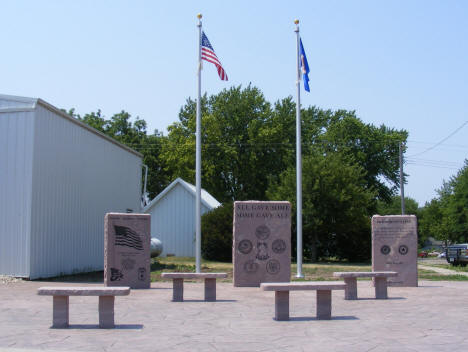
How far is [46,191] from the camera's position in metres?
18.8

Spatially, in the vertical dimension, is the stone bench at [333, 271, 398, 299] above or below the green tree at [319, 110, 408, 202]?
below

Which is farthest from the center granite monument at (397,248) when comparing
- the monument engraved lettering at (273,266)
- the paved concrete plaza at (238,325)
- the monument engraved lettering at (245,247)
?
the monument engraved lettering at (245,247)

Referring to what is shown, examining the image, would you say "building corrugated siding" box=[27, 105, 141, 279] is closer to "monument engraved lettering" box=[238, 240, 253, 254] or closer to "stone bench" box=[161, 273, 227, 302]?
"monument engraved lettering" box=[238, 240, 253, 254]

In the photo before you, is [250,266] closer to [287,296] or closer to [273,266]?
[273,266]

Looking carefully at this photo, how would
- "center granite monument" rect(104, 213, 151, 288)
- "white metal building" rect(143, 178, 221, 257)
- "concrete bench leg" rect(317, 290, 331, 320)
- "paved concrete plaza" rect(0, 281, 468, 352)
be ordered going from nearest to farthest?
1. "paved concrete plaza" rect(0, 281, 468, 352)
2. "concrete bench leg" rect(317, 290, 331, 320)
3. "center granite monument" rect(104, 213, 151, 288)
4. "white metal building" rect(143, 178, 221, 257)

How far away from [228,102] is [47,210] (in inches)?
1280

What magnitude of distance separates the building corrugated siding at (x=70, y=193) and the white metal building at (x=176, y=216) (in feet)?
42.8

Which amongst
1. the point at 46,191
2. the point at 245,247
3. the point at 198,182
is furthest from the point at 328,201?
the point at 46,191

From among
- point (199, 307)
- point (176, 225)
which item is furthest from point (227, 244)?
point (199, 307)

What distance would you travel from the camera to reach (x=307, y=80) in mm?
20500

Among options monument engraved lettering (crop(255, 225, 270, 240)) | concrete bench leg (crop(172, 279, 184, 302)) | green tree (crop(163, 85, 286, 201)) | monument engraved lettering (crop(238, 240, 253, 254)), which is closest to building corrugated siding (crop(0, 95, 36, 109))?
monument engraved lettering (crop(238, 240, 253, 254))

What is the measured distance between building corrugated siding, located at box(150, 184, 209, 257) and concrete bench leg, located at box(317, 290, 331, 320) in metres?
29.1

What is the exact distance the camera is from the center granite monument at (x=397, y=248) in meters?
16.4

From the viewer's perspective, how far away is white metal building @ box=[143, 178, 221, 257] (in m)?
39.0
